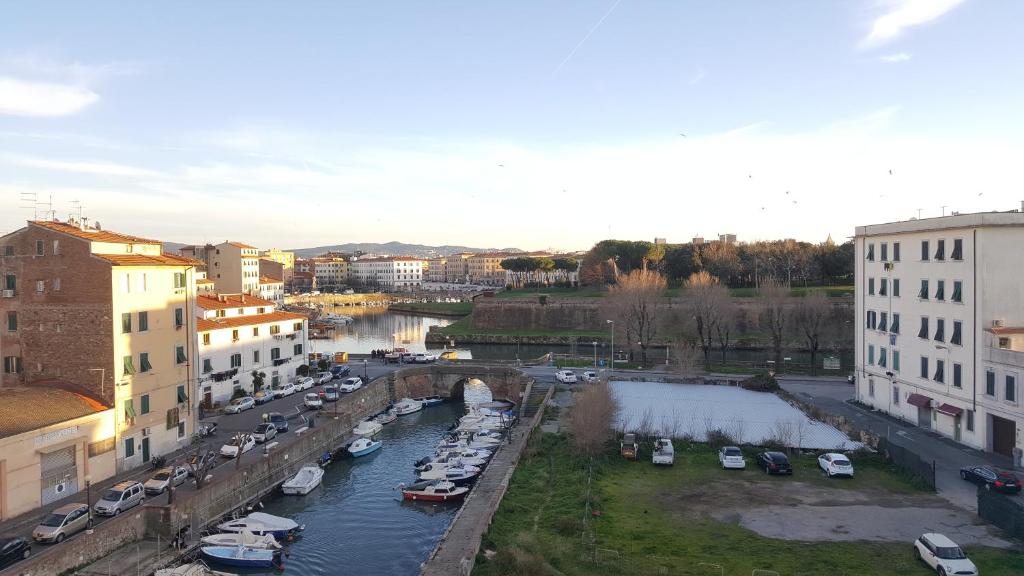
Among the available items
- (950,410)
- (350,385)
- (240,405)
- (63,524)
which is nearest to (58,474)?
(63,524)

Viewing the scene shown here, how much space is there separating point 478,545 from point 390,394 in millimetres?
25570

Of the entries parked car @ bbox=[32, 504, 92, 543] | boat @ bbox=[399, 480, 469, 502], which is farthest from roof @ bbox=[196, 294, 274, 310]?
parked car @ bbox=[32, 504, 92, 543]

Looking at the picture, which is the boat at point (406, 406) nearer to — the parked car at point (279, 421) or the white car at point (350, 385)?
the white car at point (350, 385)

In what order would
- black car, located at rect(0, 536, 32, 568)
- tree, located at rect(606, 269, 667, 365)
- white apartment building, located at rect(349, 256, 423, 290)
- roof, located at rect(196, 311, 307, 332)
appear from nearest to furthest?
black car, located at rect(0, 536, 32, 568) → roof, located at rect(196, 311, 307, 332) → tree, located at rect(606, 269, 667, 365) → white apartment building, located at rect(349, 256, 423, 290)

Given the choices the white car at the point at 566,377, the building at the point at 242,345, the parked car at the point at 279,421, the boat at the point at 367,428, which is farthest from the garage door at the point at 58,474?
the white car at the point at 566,377

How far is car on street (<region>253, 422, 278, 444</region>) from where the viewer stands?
2808 cm

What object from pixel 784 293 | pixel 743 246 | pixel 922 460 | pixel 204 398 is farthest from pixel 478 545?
pixel 743 246

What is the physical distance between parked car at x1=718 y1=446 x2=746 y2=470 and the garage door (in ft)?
68.8

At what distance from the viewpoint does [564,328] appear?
3046 inches

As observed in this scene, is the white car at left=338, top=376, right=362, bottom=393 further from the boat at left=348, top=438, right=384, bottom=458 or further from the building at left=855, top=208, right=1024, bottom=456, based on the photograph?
the building at left=855, top=208, right=1024, bottom=456

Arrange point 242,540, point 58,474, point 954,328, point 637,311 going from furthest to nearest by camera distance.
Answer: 1. point 637,311
2. point 954,328
3. point 58,474
4. point 242,540

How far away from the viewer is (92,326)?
940 inches

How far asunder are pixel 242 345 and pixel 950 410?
3253 cm

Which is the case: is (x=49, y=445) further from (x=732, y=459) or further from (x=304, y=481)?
(x=732, y=459)
